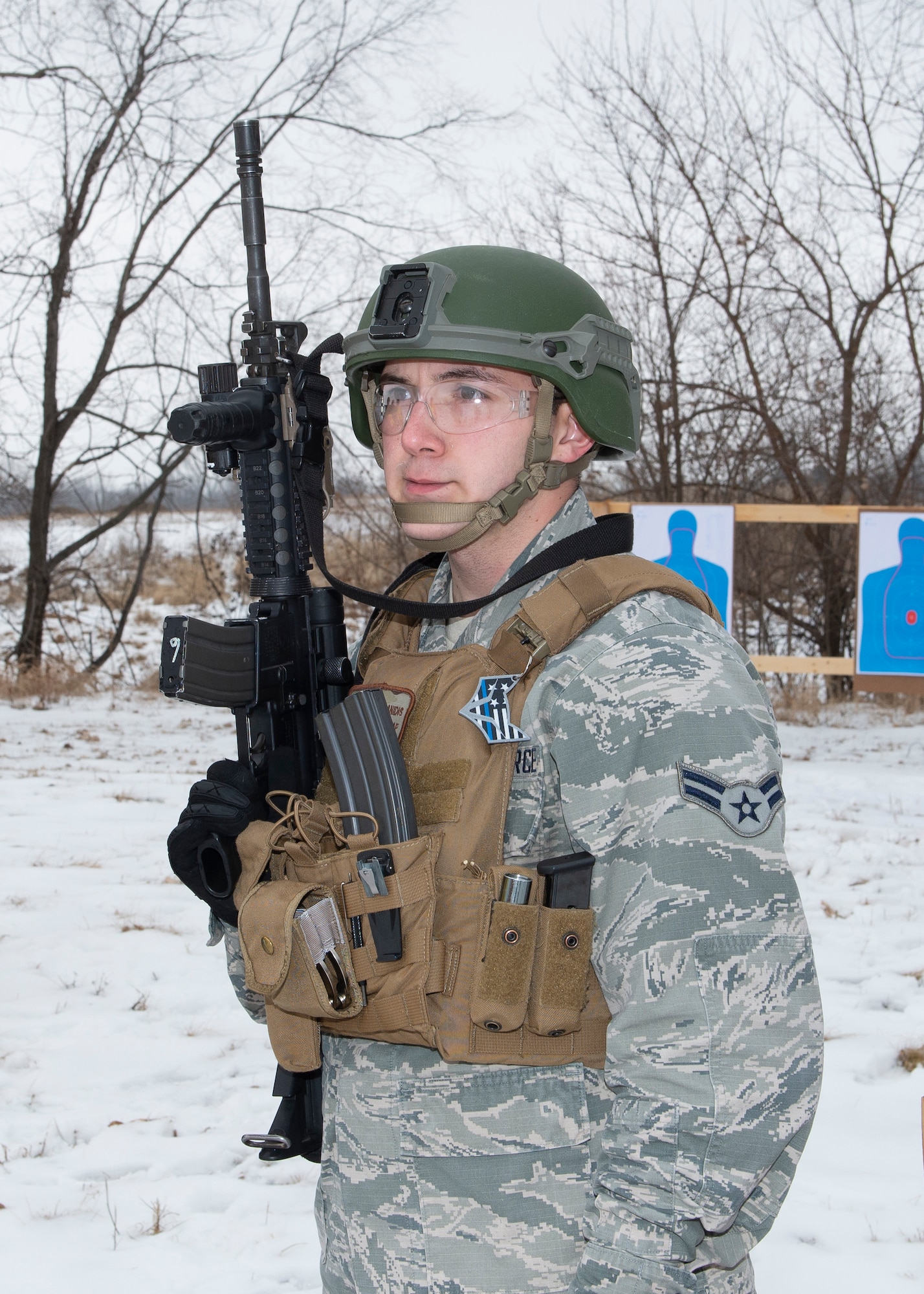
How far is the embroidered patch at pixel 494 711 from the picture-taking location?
1472mm

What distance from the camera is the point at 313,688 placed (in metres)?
1.97

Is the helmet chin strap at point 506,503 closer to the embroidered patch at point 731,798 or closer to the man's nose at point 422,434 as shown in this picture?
the man's nose at point 422,434

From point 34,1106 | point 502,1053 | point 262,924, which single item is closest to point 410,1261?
point 502,1053

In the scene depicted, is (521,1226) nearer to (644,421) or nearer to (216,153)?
(644,421)

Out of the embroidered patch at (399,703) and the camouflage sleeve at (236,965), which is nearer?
the embroidered patch at (399,703)

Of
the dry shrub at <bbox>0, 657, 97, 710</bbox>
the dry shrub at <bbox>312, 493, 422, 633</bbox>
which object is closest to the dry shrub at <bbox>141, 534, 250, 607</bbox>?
the dry shrub at <bbox>312, 493, 422, 633</bbox>

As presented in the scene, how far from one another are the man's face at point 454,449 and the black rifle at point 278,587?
0.90ft

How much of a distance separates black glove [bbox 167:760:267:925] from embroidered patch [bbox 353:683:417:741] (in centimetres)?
22

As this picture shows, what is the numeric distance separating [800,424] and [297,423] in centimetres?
894

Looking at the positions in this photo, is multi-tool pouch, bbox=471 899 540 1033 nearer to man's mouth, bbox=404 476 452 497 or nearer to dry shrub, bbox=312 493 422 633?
man's mouth, bbox=404 476 452 497

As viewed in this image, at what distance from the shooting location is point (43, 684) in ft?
34.2

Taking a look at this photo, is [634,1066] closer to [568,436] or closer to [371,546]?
[568,436]

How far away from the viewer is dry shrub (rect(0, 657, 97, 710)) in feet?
33.2

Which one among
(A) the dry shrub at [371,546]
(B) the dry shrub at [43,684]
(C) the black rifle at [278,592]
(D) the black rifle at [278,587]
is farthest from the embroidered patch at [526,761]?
(A) the dry shrub at [371,546]
